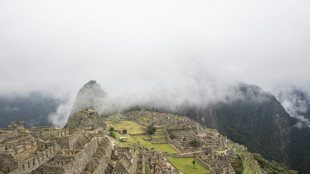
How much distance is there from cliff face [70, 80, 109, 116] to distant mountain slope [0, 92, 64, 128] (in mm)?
25451

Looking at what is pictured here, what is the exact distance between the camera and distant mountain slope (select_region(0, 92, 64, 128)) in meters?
56.7

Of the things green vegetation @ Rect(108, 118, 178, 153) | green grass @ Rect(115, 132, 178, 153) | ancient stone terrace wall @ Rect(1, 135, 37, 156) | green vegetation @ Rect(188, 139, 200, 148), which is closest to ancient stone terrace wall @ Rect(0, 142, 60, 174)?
ancient stone terrace wall @ Rect(1, 135, 37, 156)

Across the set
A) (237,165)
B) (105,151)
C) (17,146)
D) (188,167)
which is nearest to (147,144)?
(188,167)

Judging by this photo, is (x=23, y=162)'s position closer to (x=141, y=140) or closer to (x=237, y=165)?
(x=237, y=165)

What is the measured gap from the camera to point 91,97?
4240 inches

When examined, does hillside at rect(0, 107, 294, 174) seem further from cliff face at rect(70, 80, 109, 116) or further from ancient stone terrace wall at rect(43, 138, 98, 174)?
cliff face at rect(70, 80, 109, 116)

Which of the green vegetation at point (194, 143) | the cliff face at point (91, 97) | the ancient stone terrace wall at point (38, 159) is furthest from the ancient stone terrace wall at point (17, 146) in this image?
the cliff face at point (91, 97)

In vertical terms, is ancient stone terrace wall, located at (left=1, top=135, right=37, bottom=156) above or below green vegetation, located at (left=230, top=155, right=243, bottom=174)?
above

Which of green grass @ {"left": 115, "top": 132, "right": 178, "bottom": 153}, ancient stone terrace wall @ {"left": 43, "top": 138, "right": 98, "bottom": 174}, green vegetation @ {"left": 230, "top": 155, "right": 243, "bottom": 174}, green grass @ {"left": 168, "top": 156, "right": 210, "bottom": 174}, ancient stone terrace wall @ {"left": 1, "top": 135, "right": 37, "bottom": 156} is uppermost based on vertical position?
ancient stone terrace wall @ {"left": 1, "top": 135, "right": 37, "bottom": 156}

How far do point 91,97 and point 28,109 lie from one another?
148 ft

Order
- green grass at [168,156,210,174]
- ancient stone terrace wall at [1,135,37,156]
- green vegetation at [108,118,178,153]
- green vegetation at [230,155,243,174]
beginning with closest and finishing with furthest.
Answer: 1. ancient stone terrace wall at [1,135,37,156]
2. green grass at [168,156,210,174]
3. green vegetation at [230,155,243,174]
4. green vegetation at [108,118,178,153]

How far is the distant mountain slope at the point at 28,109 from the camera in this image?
56719 millimetres

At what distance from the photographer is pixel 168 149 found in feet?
162

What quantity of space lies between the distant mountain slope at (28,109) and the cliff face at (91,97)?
25451 mm
